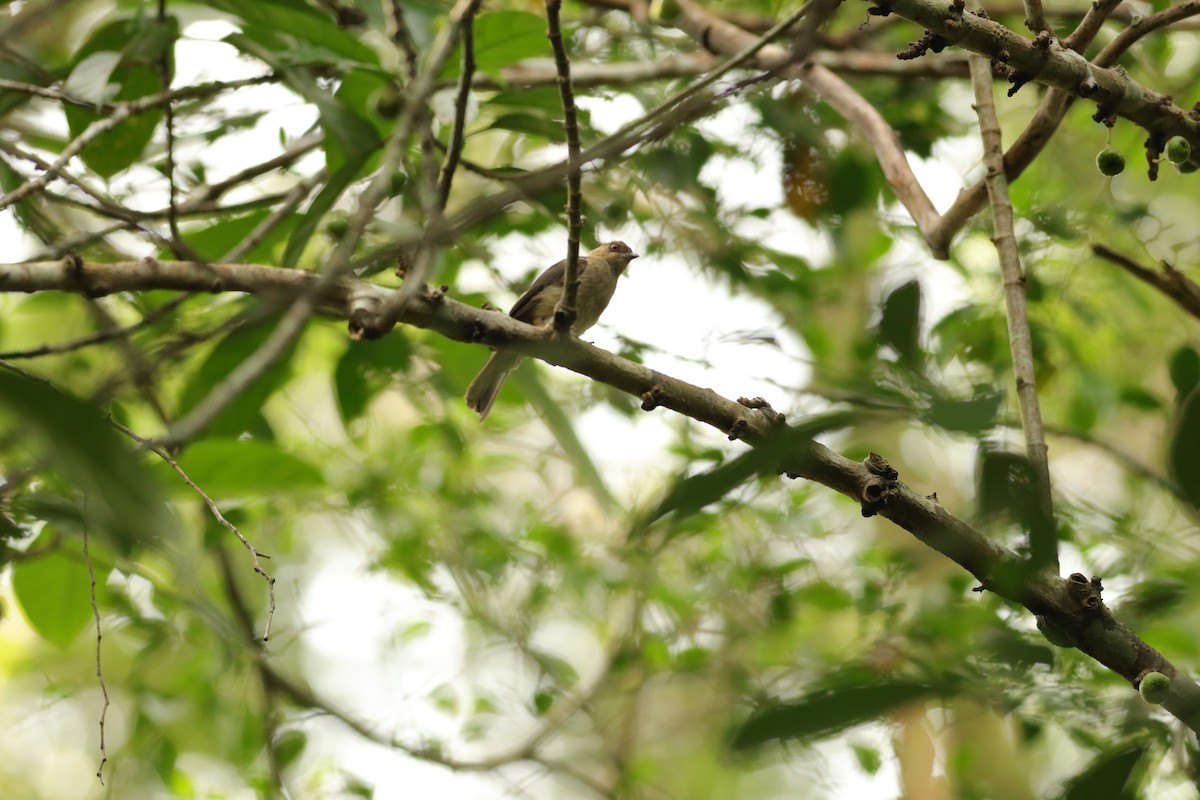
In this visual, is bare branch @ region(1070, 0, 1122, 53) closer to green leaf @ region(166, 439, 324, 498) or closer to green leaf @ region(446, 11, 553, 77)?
green leaf @ region(446, 11, 553, 77)

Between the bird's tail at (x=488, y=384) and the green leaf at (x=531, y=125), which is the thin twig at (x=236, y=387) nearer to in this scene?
the green leaf at (x=531, y=125)

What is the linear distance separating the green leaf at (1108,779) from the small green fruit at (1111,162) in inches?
78.2

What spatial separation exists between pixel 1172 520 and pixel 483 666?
3.92m

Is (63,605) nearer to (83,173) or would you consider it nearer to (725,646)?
(83,173)

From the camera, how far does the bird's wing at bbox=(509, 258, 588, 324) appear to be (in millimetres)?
4875

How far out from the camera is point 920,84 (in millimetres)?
5098

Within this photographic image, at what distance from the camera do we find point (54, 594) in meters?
3.81

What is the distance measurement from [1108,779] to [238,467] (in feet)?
9.48

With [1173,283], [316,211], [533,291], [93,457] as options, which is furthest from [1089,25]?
[533,291]

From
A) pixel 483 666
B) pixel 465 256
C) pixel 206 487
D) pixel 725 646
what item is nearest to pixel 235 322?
pixel 206 487

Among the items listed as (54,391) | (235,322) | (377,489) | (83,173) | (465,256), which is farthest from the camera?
(377,489)

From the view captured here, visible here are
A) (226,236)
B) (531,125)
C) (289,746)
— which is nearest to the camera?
(531,125)

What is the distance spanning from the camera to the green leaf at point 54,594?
378cm

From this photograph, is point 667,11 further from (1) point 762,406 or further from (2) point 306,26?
(1) point 762,406
